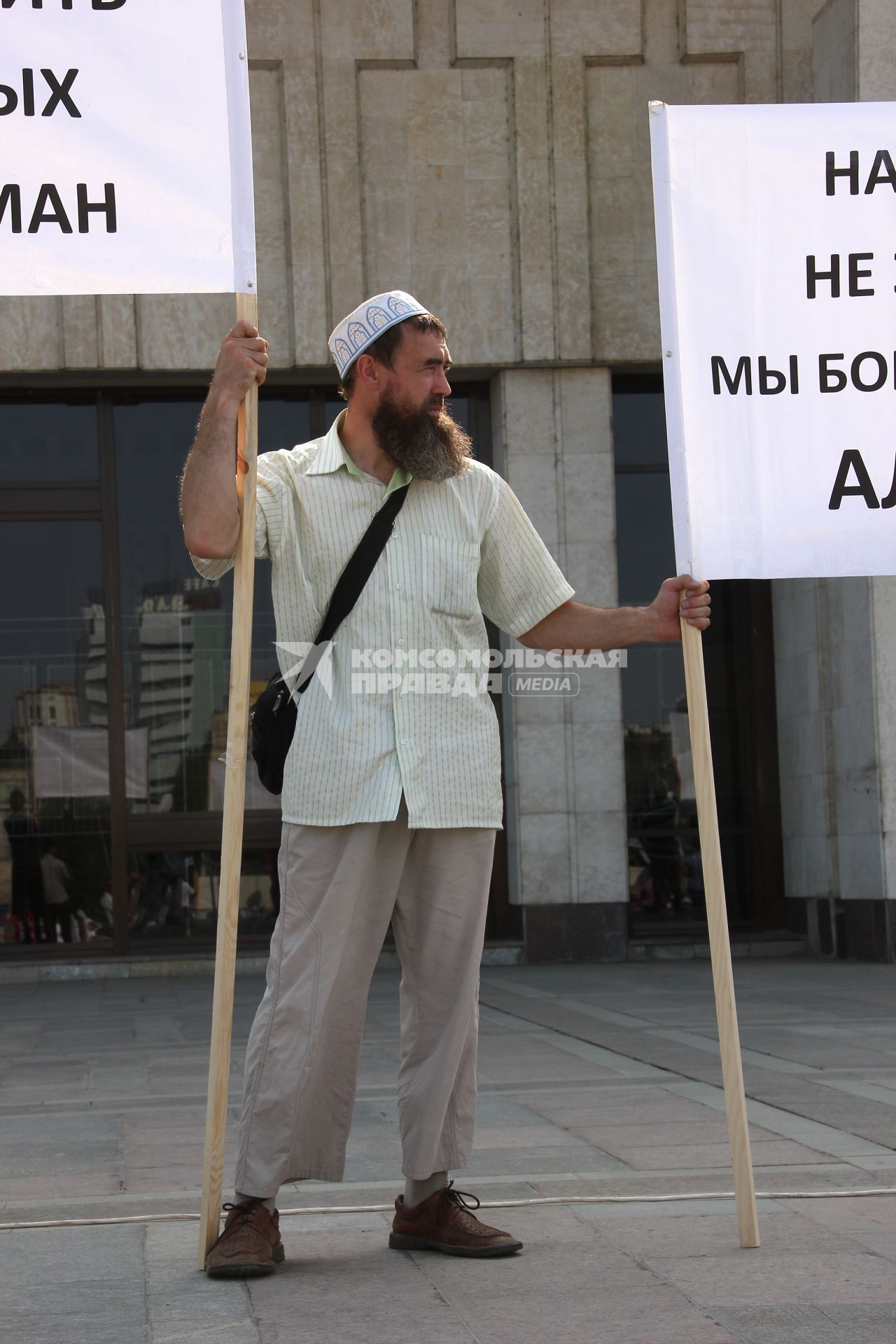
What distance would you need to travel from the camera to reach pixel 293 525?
13.0ft

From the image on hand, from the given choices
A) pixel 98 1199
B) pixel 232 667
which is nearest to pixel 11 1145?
pixel 98 1199

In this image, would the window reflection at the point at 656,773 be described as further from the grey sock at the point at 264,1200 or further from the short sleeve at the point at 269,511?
the grey sock at the point at 264,1200

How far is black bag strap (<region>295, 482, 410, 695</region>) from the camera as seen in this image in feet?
12.7

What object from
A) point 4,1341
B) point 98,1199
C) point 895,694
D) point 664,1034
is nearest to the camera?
point 4,1341

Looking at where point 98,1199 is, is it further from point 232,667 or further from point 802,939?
point 802,939

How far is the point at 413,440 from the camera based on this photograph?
396 centimetres

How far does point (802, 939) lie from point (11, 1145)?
8.87 meters

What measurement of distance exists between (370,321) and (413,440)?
299mm

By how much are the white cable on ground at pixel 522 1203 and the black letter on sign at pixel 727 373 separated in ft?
6.65

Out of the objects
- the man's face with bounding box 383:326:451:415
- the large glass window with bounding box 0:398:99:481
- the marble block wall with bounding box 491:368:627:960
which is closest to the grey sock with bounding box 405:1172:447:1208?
the man's face with bounding box 383:326:451:415

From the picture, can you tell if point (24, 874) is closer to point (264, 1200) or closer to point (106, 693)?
point (106, 693)

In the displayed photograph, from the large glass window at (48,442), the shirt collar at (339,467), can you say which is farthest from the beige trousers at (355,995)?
the large glass window at (48,442)

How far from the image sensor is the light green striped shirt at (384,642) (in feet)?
12.5

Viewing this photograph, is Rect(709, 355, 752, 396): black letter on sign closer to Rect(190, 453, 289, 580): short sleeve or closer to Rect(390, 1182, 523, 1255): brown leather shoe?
Rect(190, 453, 289, 580): short sleeve
